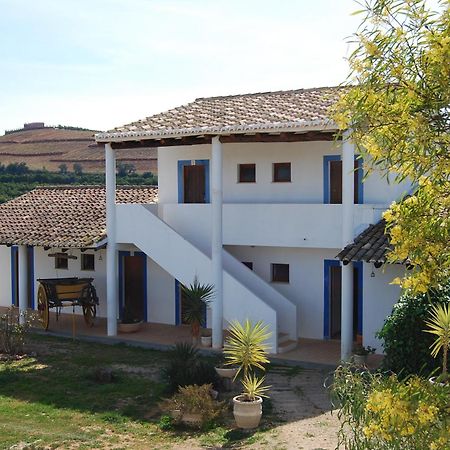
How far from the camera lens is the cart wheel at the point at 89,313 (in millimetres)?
20156

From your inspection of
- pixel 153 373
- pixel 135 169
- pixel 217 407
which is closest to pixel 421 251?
pixel 217 407

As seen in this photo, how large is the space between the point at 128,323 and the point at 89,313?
136 centimetres

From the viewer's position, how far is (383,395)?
4.94m

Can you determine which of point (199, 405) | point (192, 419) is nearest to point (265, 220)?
point (199, 405)

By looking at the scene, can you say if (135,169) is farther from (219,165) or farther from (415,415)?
(415,415)

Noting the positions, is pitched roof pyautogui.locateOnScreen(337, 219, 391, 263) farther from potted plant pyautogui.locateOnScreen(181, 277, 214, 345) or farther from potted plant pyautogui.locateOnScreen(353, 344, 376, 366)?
potted plant pyautogui.locateOnScreen(181, 277, 214, 345)

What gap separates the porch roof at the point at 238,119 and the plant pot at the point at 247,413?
5.96m

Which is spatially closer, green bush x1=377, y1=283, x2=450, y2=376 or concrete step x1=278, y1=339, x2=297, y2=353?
green bush x1=377, y1=283, x2=450, y2=376

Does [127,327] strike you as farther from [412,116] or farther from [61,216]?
[412,116]

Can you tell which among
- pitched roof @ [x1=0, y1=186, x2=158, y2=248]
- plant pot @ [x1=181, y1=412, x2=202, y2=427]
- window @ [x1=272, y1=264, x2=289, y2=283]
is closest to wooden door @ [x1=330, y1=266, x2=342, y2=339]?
window @ [x1=272, y1=264, x2=289, y2=283]

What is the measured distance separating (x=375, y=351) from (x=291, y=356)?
1767 mm

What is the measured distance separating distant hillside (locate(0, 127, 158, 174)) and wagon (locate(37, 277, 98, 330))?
32428 mm

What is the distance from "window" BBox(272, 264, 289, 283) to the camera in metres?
18.8

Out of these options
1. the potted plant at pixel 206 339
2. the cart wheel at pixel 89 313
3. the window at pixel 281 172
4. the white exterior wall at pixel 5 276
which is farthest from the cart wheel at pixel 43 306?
the window at pixel 281 172
